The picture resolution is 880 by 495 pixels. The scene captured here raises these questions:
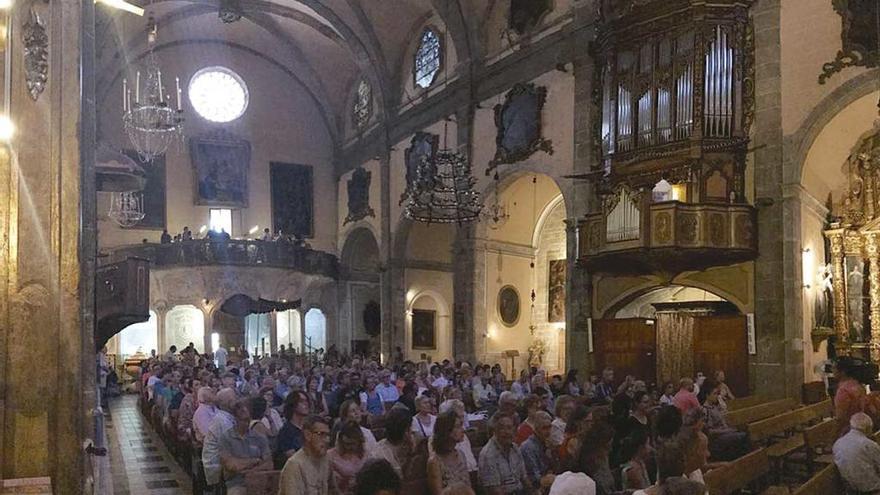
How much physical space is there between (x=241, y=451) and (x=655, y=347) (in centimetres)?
1079

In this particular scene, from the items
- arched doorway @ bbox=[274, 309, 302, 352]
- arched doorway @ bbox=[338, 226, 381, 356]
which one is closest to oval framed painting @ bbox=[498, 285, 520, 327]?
arched doorway @ bbox=[338, 226, 381, 356]

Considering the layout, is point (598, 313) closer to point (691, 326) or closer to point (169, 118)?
point (691, 326)

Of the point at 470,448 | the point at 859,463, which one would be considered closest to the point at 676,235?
the point at 859,463

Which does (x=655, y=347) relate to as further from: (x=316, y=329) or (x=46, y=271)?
(x=316, y=329)

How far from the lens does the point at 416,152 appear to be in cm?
2302

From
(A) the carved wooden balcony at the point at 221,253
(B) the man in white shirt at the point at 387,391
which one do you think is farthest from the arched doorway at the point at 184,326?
(B) the man in white shirt at the point at 387,391

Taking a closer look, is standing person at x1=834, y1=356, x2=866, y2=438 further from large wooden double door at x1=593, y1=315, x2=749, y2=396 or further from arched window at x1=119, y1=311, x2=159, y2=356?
arched window at x1=119, y1=311, x2=159, y2=356

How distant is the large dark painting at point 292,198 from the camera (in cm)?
2936

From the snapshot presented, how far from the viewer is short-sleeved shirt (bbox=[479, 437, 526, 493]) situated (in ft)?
18.9

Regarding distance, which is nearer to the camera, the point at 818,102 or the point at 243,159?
the point at 818,102

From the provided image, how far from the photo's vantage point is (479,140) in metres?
20.2

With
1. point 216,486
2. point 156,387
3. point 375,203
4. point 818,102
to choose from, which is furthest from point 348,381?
point 375,203

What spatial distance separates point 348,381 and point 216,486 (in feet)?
18.7

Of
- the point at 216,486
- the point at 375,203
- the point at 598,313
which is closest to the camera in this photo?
the point at 216,486
